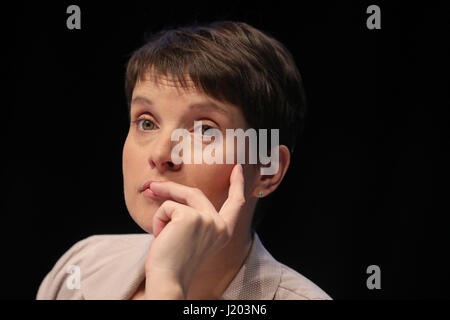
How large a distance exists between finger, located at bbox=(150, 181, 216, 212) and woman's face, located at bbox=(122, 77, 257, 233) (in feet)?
0.13

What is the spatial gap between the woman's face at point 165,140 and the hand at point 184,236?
109mm

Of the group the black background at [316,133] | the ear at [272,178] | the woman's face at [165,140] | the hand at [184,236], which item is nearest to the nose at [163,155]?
the woman's face at [165,140]

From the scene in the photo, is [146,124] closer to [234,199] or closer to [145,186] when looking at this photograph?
[145,186]

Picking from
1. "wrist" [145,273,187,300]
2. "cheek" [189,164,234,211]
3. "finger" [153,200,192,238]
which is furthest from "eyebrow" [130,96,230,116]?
"wrist" [145,273,187,300]

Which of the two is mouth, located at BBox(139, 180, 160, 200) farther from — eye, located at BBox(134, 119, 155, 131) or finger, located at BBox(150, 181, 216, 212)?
eye, located at BBox(134, 119, 155, 131)

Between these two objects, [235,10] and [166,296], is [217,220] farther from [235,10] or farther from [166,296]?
[235,10]

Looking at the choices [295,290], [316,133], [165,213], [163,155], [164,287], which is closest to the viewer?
[164,287]

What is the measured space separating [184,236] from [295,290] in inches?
21.5

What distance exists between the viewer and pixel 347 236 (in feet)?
5.24

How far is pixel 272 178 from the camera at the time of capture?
1392 millimetres

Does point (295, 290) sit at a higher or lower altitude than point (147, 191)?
lower

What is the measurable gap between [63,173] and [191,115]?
0.70m

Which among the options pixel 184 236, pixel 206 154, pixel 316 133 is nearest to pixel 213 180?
pixel 206 154
